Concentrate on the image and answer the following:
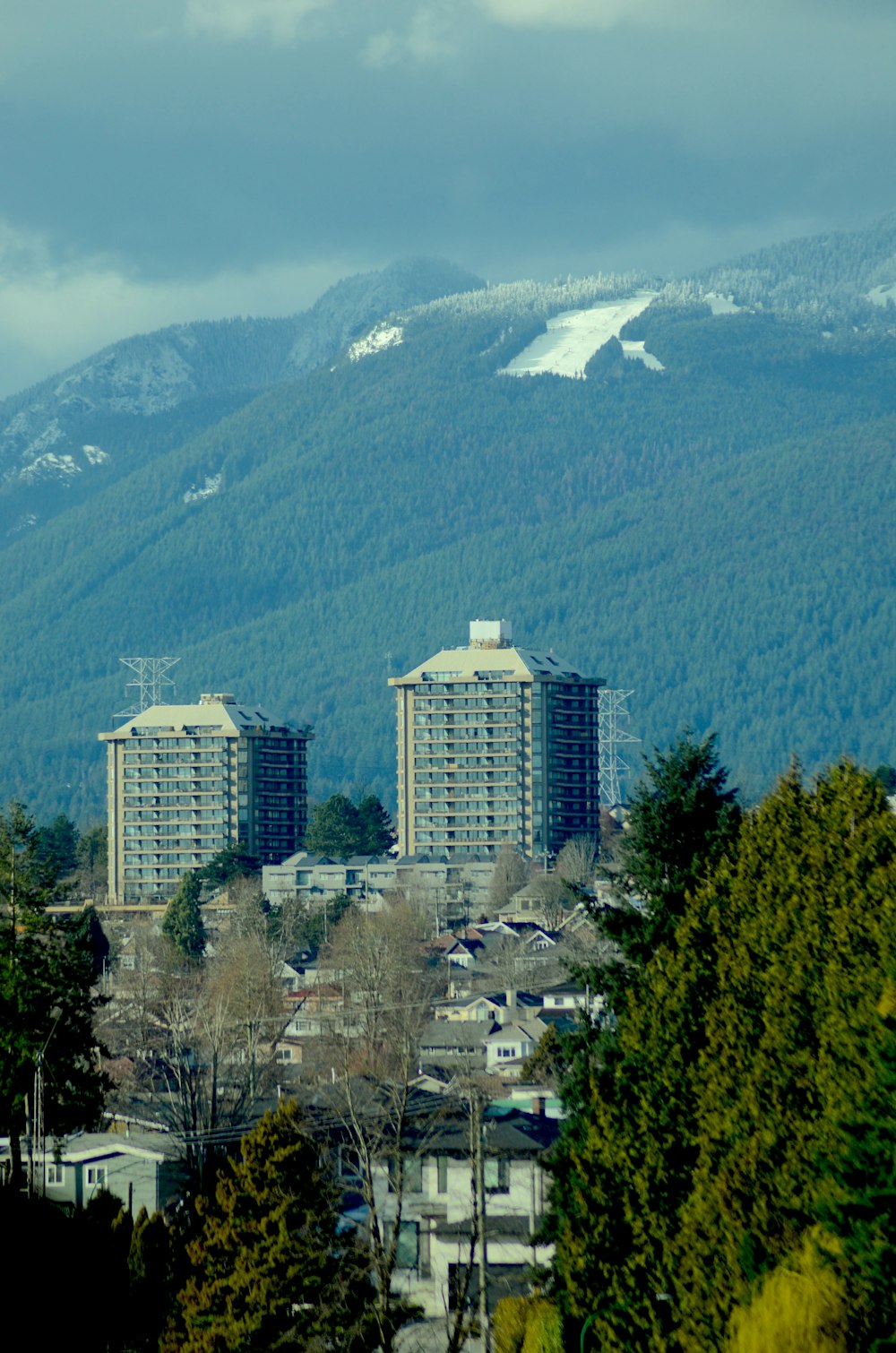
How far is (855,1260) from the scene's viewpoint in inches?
1489

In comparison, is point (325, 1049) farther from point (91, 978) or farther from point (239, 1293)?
point (239, 1293)

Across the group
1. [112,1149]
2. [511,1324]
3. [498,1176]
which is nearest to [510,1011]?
[112,1149]

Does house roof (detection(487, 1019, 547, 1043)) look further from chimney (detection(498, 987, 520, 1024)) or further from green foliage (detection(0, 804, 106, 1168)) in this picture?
green foliage (detection(0, 804, 106, 1168))

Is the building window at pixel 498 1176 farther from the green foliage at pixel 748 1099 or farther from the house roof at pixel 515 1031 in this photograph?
the house roof at pixel 515 1031

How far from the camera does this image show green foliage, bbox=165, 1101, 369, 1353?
56844 millimetres

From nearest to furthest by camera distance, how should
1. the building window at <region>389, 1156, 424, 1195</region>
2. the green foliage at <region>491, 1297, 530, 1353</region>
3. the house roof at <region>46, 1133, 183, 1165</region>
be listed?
the green foliage at <region>491, 1297, 530, 1353</region>, the building window at <region>389, 1156, 424, 1195</region>, the house roof at <region>46, 1133, 183, 1165</region>

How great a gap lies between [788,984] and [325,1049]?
7156 cm

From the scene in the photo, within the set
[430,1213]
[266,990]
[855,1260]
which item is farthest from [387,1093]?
[266,990]

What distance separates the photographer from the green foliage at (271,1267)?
5684 cm

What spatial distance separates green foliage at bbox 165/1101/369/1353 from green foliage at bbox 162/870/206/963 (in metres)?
99.8

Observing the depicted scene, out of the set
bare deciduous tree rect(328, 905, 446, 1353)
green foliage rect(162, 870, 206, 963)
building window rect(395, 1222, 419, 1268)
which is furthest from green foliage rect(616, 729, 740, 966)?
green foliage rect(162, 870, 206, 963)

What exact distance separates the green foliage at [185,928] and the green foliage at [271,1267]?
99757 mm

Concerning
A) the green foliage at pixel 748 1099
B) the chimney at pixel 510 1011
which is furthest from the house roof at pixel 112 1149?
the chimney at pixel 510 1011

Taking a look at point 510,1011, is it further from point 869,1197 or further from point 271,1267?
point 869,1197
